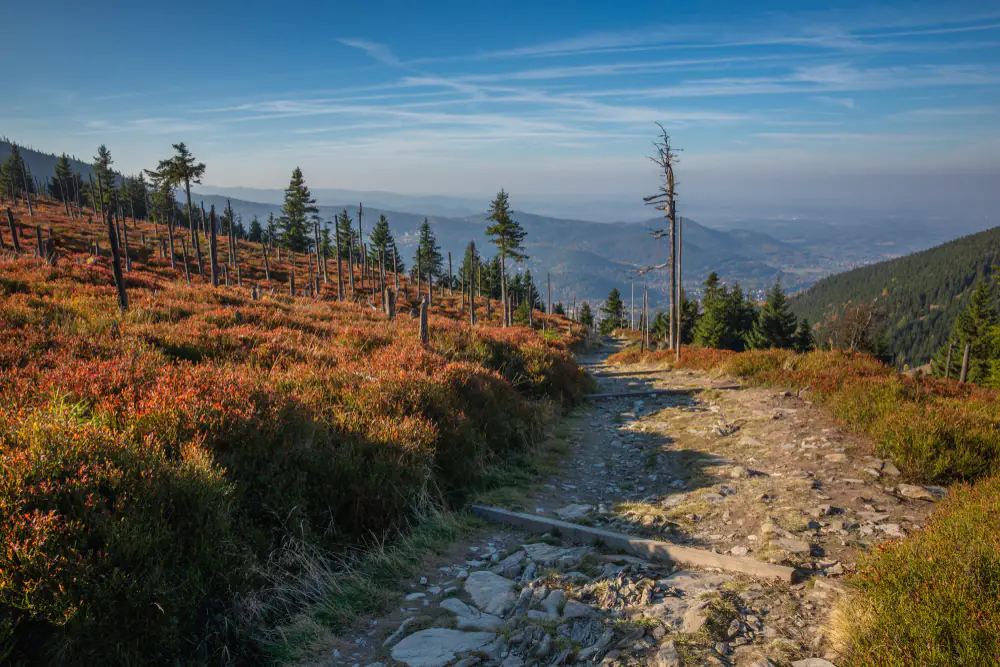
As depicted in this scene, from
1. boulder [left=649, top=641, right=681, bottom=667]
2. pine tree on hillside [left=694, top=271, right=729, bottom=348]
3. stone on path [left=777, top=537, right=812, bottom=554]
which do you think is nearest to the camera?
boulder [left=649, top=641, right=681, bottom=667]

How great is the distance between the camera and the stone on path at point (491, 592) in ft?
14.9

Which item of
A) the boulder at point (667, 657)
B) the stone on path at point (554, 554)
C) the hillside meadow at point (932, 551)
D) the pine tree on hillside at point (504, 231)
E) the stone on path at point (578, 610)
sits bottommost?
the stone on path at point (554, 554)

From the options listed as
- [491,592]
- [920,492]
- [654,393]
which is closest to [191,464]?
[491,592]

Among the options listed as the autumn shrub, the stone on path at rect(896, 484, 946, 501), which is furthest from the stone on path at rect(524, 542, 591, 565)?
the stone on path at rect(896, 484, 946, 501)

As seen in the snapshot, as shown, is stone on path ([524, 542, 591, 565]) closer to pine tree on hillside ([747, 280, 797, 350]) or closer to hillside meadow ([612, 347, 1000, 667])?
hillside meadow ([612, 347, 1000, 667])

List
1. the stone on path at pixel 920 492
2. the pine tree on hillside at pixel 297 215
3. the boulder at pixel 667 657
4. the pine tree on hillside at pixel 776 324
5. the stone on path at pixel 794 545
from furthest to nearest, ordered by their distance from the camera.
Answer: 1. the pine tree on hillside at pixel 297 215
2. the pine tree on hillside at pixel 776 324
3. the stone on path at pixel 920 492
4. the stone on path at pixel 794 545
5. the boulder at pixel 667 657

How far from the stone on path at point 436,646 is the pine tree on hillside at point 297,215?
261 feet

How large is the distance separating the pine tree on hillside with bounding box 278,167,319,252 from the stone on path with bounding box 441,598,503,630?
79102mm

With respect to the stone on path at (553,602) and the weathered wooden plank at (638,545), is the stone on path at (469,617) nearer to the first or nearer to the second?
the stone on path at (553,602)

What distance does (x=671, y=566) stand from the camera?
5.09m

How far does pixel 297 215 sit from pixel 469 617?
88669mm

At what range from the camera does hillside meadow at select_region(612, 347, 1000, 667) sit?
299cm

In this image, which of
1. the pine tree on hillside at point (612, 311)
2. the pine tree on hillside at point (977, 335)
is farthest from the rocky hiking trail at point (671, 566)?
the pine tree on hillside at point (612, 311)

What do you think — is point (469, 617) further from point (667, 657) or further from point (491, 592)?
point (667, 657)
